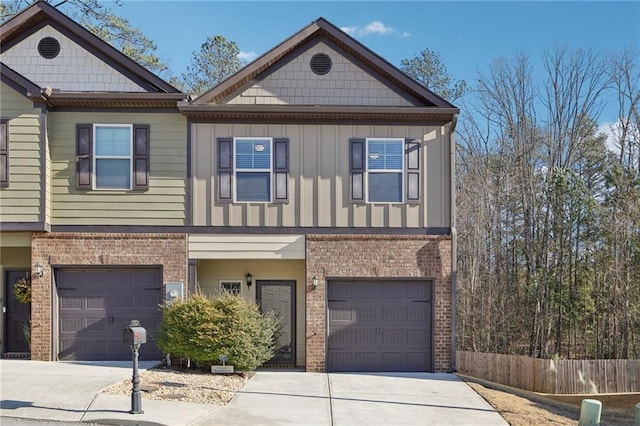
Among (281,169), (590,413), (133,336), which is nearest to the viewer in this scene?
(133,336)

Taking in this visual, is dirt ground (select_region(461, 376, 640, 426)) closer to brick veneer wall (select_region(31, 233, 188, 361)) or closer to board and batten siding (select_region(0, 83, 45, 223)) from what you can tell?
brick veneer wall (select_region(31, 233, 188, 361))

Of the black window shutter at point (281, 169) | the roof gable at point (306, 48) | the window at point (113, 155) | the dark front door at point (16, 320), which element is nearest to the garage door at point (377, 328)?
the black window shutter at point (281, 169)

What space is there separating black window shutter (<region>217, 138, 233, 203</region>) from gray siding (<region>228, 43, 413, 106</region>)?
3.45 ft

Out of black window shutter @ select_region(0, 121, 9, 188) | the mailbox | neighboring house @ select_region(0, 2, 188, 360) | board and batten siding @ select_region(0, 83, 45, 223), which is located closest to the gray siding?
neighboring house @ select_region(0, 2, 188, 360)

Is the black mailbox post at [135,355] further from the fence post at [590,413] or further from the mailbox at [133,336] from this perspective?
the fence post at [590,413]

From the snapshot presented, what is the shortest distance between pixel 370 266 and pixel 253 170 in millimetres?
3313

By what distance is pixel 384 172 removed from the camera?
13047mm

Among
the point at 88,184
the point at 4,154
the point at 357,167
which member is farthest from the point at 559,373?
the point at 4,154

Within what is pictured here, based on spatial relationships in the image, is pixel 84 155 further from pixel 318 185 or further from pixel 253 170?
pixel 318 185

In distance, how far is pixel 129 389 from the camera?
10000 mm

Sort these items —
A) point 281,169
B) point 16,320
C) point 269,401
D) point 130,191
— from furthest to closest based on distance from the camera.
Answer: point 16,320, point 281,169, point 130,191, point 269,401

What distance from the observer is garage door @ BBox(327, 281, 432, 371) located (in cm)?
1307

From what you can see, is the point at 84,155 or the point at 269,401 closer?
the point at 269,401

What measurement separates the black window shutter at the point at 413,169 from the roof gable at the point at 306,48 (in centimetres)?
95
